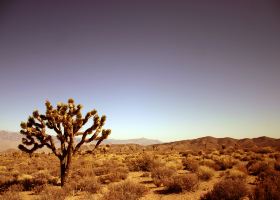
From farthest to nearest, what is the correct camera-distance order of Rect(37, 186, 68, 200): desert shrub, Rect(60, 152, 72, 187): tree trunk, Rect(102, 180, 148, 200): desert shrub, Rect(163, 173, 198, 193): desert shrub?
Rect(60, 152, 72, 187): tree trunk, Rect(163, 173, 198, 193): desert shrub, Rect(102, 180, 148, 200): desert shrub, Rect(37, 186, 68, 200): desert shrub

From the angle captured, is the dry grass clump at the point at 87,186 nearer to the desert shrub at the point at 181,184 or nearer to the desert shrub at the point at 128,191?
the desert shrub at the point at 128,191

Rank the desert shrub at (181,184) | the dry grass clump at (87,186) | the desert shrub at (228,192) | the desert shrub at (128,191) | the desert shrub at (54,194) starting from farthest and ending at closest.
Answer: the dry grass clump at (87,186) → the desert shrub at (181,184) → the desert shrub at (128,191) → the desert shrub at (54,194) → the desert shrub at (228,192)

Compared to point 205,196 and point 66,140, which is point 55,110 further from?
point 205,196

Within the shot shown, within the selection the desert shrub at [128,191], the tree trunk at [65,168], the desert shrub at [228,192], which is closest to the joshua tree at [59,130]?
the tree trunk at [65,168]

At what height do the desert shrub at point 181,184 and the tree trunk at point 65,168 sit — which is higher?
the tree trunk at point 65,168

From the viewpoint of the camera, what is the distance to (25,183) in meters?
10.5

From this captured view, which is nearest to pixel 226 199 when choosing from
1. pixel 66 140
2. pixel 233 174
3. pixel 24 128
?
pixel 233 174

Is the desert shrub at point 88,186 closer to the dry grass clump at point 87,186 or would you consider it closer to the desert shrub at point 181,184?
the dry grass clump at point 87,186

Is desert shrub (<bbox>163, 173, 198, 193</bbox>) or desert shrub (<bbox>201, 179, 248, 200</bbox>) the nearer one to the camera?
desert shrub (<bbox>201, 179, 248, 200</bbox>)

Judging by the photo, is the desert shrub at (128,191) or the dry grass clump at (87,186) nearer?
the desert shrub at (128,191)

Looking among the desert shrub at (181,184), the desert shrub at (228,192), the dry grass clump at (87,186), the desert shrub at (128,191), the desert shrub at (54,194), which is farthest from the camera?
the dry grass clump at (87,186)

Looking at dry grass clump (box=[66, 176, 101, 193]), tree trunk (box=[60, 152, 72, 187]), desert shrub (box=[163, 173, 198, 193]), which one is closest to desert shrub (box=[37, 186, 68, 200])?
dry grass clump (box=[66, 176, 101, 193])

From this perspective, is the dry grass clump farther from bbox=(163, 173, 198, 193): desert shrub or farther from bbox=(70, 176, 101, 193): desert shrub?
bbox=(163, 173, 198, 193): desert shrub

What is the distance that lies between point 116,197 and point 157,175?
4.32 metres
